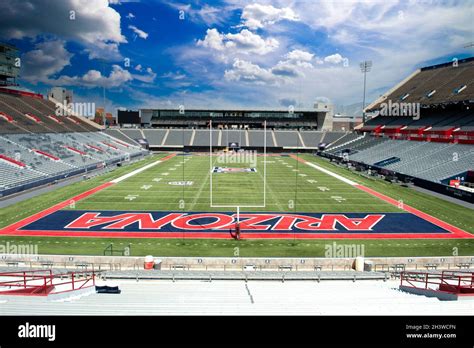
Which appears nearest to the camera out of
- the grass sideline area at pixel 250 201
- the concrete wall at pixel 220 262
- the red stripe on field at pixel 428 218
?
the concrete wall at pixel 220 262

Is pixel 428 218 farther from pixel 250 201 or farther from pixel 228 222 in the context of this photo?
pixel 228 222

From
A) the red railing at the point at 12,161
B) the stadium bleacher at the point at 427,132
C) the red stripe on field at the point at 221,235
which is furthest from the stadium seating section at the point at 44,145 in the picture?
the stadium bleacher at the point at 427,132

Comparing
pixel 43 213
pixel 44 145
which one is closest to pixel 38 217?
pixel 43 213

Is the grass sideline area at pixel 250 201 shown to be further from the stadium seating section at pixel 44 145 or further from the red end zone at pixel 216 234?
the stadium seating section at pixel 44 145

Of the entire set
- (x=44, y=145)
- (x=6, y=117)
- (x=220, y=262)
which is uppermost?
(x=6, y=117)

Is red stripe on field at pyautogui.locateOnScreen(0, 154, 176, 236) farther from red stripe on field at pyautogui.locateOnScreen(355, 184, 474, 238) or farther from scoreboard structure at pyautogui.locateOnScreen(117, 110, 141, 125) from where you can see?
scoreboard structure at pyautogui.locateOnScreen(117, 110, 141, 125)

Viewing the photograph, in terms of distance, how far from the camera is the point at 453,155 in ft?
111

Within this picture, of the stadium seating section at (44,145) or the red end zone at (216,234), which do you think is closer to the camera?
the red end zone at (216,234)

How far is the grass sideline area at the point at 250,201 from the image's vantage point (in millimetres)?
15797

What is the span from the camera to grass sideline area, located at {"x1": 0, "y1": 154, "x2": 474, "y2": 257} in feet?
51.8

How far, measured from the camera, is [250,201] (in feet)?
84.0

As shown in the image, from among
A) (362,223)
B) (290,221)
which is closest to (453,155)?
(362,223)
